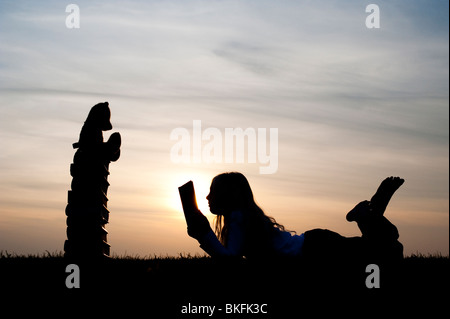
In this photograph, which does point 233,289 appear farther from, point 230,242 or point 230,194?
point 230,194

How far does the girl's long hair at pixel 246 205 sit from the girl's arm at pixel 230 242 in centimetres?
20

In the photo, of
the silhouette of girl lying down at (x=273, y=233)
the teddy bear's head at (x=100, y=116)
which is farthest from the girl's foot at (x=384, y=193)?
the teddy bear's head at (x=100, y=116)

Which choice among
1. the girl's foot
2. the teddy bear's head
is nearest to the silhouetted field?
the girl's foot

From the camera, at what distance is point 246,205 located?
7586mm

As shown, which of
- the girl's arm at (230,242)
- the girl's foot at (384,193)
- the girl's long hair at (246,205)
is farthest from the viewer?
the girl's foot at (384,193)

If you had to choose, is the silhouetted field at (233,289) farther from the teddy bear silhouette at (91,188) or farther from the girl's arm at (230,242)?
the teddy bear silhouette at (91,188)

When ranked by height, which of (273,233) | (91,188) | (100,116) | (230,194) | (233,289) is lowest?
(233,289)

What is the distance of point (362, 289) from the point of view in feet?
26.8

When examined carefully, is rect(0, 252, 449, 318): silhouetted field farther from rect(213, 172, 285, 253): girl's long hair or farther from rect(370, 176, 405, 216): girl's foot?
rect(370, 176, 405, 216): girl's foot

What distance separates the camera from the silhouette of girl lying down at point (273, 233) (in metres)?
7.20

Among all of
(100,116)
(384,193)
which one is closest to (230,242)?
(384,193)

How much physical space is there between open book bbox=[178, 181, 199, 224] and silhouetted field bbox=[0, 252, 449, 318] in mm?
826

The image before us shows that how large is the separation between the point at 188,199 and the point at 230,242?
2.74 ft
